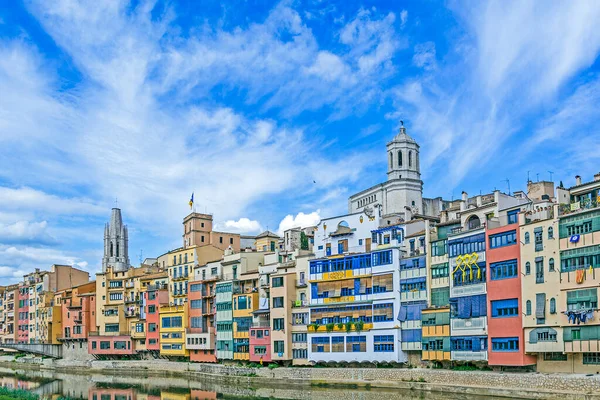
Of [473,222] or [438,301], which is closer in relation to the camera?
[473,222]

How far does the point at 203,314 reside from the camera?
7094 cm

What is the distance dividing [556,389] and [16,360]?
74644 mm

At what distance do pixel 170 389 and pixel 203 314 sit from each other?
39.9ft

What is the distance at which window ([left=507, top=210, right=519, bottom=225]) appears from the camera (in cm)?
4689

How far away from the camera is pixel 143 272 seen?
87000mm


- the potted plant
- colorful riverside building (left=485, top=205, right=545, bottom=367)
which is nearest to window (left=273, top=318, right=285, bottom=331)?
the potted plant

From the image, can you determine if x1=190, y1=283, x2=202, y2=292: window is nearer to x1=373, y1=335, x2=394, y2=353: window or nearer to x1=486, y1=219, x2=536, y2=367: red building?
x1=373, y1=335, x2=394, y2=353: window

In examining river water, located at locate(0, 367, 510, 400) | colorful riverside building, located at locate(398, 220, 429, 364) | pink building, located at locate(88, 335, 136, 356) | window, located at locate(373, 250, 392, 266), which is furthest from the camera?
pink building, located at locate(88, 335, 136, 356)

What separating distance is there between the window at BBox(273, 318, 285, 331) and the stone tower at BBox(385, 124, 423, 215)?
29432 millimetres

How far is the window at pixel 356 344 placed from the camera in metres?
54.7

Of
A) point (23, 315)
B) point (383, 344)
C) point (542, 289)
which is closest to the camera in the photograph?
point (542, 289)

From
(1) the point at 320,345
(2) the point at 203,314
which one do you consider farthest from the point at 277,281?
(2) the point at 203,314

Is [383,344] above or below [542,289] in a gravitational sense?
below

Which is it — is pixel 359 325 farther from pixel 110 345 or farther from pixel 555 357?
pixel 110 345
